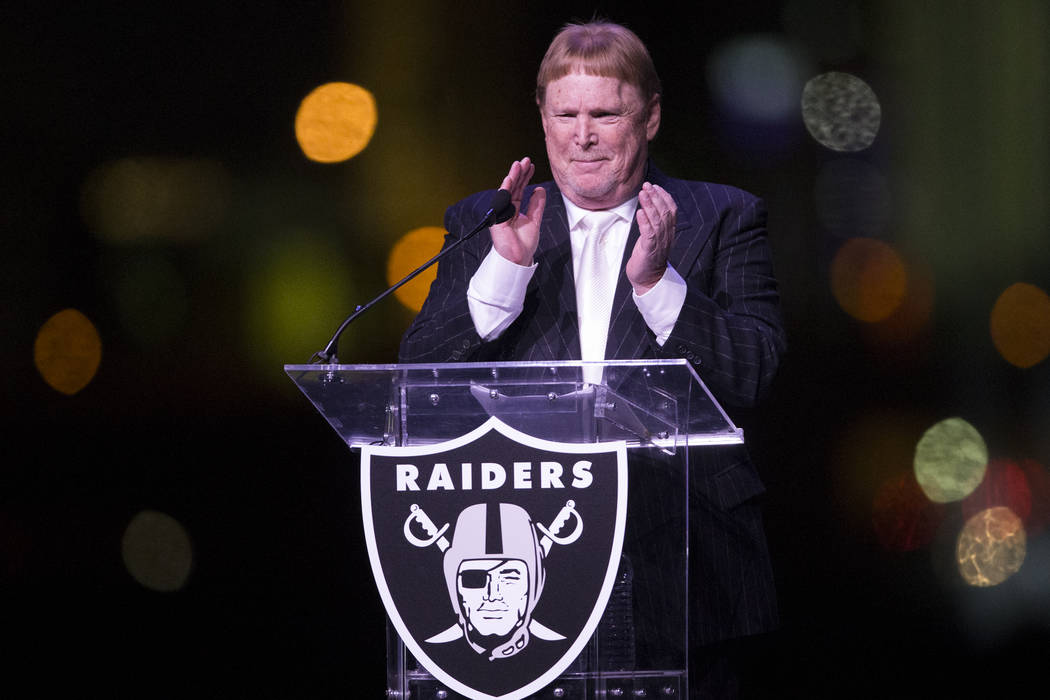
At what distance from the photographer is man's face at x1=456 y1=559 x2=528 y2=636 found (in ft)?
5.17

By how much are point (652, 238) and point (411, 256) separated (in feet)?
6.80

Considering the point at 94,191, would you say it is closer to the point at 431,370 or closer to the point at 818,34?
the point at 818,34

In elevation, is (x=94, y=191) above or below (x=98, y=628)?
above

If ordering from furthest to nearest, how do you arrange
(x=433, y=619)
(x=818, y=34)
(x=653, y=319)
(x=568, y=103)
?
(x=818, y=34) → (x=568, y=103) → (x=653, y=319) → (x=433, y=619)

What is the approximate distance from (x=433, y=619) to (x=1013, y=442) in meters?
A: 2.79

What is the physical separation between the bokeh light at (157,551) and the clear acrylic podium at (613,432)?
91.4 inches

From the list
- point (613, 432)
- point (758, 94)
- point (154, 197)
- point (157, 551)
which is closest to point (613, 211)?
point (613, 432)

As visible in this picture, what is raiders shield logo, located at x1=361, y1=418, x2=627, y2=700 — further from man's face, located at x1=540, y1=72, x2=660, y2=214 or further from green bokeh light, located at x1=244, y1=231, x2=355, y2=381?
green bokeh light, located at x1=244, y1=231, x2=355, y2=381

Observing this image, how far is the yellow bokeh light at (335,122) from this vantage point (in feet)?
12.7

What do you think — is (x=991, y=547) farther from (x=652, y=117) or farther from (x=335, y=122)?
(x=335, y=122)

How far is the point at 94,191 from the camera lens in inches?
154

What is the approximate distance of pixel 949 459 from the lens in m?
3.85

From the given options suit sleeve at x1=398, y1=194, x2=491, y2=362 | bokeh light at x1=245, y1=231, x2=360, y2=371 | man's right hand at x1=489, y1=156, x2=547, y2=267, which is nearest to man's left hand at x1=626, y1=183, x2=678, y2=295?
man's right hand at x1=489, y1=156, x2=547, y2=267

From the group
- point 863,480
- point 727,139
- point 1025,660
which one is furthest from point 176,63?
point 1025,660
